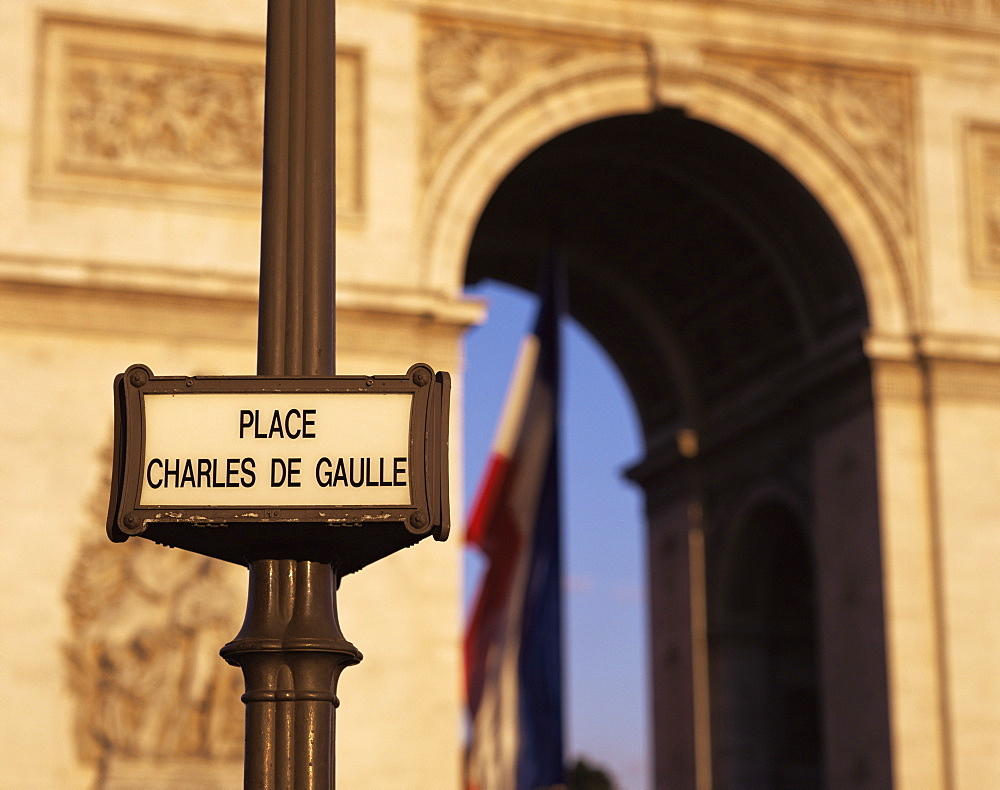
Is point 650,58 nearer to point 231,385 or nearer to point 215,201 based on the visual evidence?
point 215,201

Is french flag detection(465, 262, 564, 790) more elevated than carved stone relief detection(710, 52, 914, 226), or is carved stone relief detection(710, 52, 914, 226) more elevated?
carved stone relief detection(710, 52, 914, 226)

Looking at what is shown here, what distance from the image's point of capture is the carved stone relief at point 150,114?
17047 millimetres

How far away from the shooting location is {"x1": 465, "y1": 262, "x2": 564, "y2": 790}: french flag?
2038 centimetres

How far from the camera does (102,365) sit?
1662 centimetres

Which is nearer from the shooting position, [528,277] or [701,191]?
[701,191]

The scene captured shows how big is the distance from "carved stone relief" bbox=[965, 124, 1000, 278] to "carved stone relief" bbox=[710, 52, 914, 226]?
721mm

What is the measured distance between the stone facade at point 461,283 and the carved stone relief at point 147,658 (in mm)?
28

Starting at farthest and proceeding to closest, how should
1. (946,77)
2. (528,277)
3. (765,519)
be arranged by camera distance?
1. (528,277)
2. (765,519)
3. (946,77)

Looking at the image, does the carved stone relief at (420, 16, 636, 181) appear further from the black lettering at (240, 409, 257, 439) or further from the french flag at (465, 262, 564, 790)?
the black lettering at (240, 409, 257, 439)

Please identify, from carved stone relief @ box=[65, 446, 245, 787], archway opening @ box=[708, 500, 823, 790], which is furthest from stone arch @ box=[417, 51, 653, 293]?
archway opening @ box=[708, 500, 823, 790]

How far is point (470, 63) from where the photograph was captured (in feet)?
61.4

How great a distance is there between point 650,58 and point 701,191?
253cm

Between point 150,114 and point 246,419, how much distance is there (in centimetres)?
1403

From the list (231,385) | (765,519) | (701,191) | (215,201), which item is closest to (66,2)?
(215,201)
